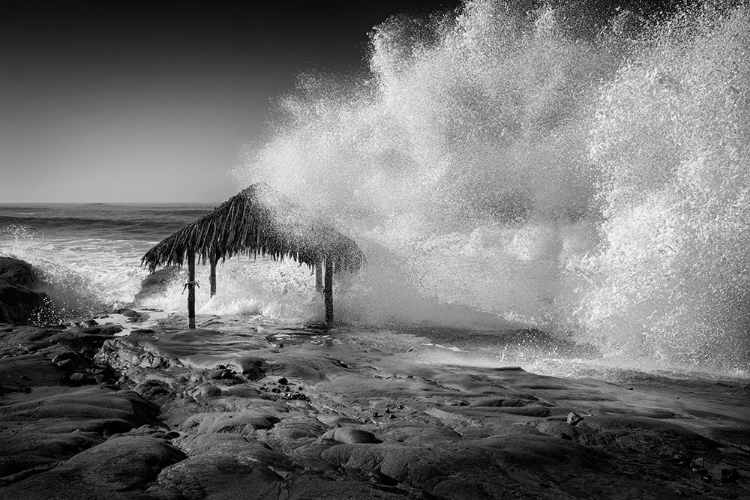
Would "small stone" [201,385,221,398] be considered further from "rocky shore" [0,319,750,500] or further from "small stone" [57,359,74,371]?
"small stone" [57,359,74,371]

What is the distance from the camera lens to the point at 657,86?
31.0ft

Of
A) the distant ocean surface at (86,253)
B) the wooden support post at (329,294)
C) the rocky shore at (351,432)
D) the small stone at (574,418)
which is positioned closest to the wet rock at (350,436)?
the rocky shore at (351,432)

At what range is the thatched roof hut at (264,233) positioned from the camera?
34.6ft

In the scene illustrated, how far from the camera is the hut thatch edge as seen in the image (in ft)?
34.6

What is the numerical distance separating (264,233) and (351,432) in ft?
23.6

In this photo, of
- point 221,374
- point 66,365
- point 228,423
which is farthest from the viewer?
point 66,365

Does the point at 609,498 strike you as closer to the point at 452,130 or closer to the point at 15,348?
the point at 15,348

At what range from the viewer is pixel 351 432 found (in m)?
3.99

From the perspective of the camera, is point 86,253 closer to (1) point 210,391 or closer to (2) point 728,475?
(1) point 210,391

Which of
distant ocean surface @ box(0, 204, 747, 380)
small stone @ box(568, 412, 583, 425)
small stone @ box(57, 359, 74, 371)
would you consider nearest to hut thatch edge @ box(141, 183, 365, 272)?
distant ocean surface @ box(0, 204, 747, 380)

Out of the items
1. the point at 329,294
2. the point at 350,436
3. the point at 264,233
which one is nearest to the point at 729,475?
the point at 350,436

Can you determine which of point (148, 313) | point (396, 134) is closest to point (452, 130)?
point (396, 134)

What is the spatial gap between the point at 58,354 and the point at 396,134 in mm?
13541

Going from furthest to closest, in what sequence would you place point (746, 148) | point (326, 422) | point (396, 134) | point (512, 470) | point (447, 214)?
point (447, 214) → point (396, 134) → point (746, 148) → point (326, 422) → point (512, 470)
